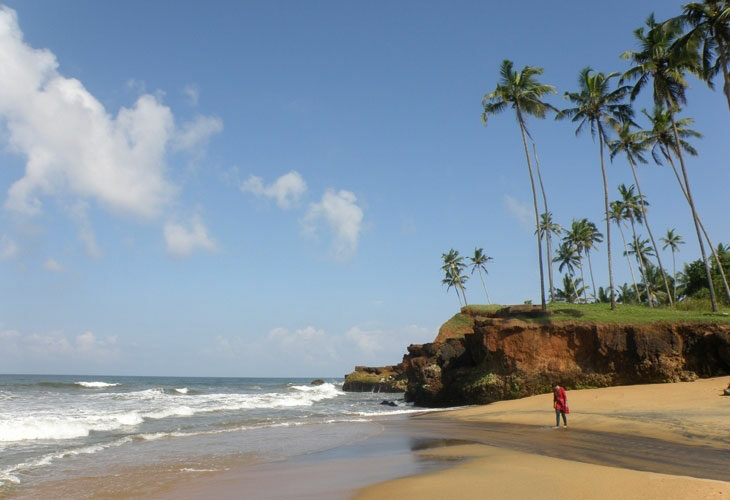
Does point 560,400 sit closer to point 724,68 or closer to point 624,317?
point 624,317

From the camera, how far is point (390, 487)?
859 cm

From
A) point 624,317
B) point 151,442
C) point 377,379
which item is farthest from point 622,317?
point 377,379

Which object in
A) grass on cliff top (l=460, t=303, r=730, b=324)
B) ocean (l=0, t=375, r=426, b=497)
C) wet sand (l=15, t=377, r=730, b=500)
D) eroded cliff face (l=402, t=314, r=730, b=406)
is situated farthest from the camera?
grass on cliff top (l=460, t=303, r=730, b=324)

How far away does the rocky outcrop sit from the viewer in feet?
182

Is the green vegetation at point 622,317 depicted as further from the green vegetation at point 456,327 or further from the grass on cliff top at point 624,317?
the green vegetation at point 456,327

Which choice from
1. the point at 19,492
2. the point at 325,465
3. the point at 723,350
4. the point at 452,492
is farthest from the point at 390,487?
the point at 723,350

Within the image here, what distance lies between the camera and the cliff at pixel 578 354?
22.0 meters

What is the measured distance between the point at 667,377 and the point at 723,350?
8.78ft

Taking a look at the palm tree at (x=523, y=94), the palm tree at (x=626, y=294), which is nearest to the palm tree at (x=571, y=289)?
the palm tree at (x=626, y=294)

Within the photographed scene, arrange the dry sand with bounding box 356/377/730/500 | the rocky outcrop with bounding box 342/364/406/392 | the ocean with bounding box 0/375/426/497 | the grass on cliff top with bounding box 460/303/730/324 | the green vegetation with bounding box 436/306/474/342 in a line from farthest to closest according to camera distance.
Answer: the rocky outcrop with bounding box 342/364/406/392, the green vegetation with bounding box 436/306/474/342, the grass on cliff top with bounding box 460/303/730/324, the ocean with bounding box 0/375/426/497, the dry sand with bounding box 356/377/730/500

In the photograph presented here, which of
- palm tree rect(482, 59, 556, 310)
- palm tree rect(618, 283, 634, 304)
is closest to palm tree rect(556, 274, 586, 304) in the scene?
palm tree rect(618, 283, 634, 304)

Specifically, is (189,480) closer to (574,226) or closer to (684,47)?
(684,47)

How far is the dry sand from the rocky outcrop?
3356 cm

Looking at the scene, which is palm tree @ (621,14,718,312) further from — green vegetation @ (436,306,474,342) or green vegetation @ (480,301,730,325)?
green vegetation @ (436,306,474,342)
